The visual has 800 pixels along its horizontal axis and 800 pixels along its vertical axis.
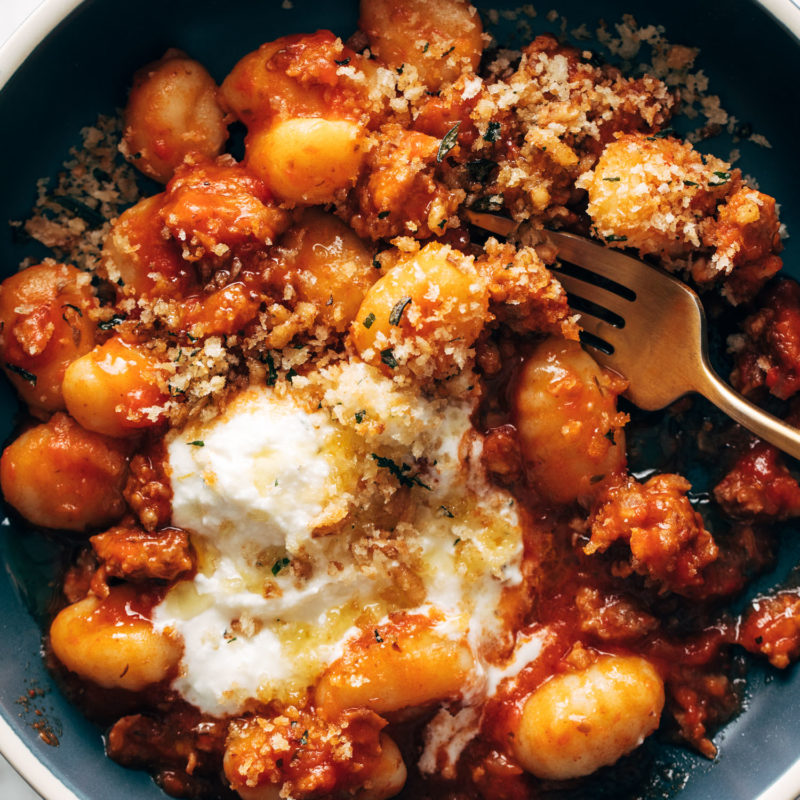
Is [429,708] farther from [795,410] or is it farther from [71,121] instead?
[71,121]

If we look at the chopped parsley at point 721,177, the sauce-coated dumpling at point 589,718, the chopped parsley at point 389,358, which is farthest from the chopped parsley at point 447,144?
the sauce-coated dumpling at point 589,718

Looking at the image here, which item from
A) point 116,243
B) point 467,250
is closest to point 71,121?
point 116,243

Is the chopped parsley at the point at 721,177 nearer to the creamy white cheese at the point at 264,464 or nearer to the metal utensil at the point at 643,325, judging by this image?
the metal utensil at the point at 643,325

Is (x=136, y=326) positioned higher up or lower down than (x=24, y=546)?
higher up

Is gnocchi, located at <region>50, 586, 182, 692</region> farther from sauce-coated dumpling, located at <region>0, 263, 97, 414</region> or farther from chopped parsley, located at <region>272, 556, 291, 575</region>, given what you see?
sauce-coated dumpling, located at <region>0, 263, 97, 414</region>

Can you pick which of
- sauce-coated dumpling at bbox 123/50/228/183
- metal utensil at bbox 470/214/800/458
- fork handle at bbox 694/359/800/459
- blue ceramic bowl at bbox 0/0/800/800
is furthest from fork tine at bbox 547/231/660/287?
sauce-coated dumpling at bbox 123/50/228/183
